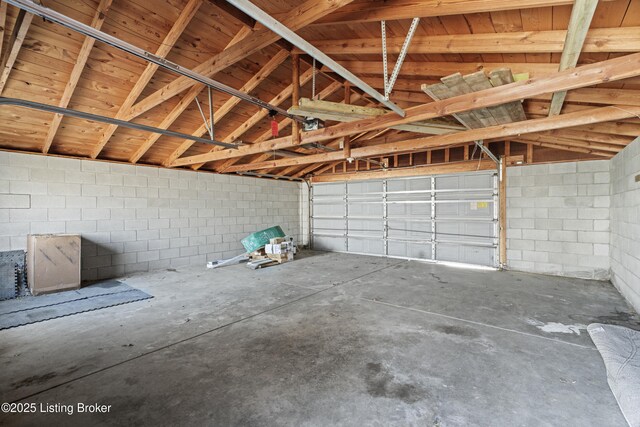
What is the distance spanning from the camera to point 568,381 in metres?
2.10

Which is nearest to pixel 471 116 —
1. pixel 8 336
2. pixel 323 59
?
pixel 323 59

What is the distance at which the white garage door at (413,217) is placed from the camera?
621cm

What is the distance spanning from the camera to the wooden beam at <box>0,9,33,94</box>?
2.57 m

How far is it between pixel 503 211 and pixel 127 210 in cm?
753

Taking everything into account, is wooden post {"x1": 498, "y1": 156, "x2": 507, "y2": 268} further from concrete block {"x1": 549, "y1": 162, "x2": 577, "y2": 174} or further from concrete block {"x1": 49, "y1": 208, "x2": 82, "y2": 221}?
concrete block {"x1": 49, "y1": 208, "x2": 82, "y2": 221}

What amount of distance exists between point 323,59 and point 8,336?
4035 mm

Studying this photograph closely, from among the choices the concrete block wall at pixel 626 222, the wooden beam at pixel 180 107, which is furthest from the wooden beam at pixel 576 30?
the wooden beam at pixel 180 107

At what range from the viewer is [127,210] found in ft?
18.7

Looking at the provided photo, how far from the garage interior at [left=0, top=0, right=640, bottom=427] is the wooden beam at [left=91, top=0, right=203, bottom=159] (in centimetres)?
3

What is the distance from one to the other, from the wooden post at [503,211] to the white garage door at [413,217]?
5.5 inches

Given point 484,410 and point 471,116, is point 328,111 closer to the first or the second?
point 471,116

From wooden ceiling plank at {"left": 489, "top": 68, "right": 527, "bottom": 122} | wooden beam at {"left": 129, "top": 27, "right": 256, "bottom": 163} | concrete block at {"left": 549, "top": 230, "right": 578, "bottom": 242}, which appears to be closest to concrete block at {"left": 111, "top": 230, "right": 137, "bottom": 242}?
wooden beam at {"left": 129, "top": 27, "right": 256, "bottom": 163}

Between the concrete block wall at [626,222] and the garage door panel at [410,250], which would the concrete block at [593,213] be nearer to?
the concrete block wall at [626,222]

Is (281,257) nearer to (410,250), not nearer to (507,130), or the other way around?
(410,250)
